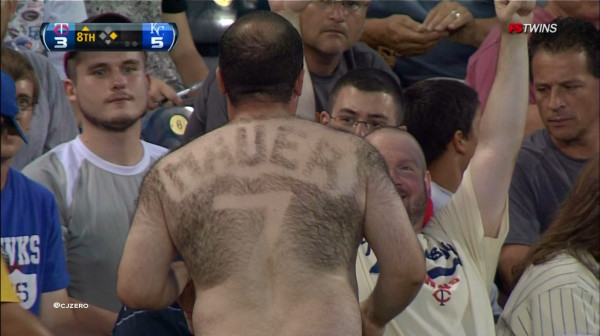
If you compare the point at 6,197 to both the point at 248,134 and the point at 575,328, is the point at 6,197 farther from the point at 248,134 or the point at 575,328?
the point at 575,328

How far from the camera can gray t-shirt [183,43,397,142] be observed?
5.22 metres

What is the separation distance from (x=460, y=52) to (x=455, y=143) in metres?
1.21

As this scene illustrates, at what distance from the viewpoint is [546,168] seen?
545 cm

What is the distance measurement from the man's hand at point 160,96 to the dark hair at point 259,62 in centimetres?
181

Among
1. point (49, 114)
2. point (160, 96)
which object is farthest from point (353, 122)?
point (49, 114)

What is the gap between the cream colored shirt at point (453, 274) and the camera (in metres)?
4.36

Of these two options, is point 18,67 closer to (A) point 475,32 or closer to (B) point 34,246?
(B) point 34,246

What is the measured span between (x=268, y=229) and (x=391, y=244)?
15.3 inches

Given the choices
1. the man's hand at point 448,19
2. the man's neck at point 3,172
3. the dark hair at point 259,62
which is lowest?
the man's hand at point 448,19

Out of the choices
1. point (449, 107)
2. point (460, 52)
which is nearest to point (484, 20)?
point (460, 52)

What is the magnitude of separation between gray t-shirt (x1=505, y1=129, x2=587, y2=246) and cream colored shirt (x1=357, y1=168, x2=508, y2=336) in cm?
60

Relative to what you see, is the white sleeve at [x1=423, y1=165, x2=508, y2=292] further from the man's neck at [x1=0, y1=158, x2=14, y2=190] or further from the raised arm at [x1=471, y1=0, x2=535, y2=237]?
the man's neck at [x1=0, y1=158, x2=14, y2=190]

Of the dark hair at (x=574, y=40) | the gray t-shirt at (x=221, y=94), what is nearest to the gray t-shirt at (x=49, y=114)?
the gray t-shirt at (x=221, y=94)

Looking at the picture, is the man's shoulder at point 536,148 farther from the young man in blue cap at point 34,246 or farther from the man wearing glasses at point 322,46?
the young man in blue cap at point 34,246
